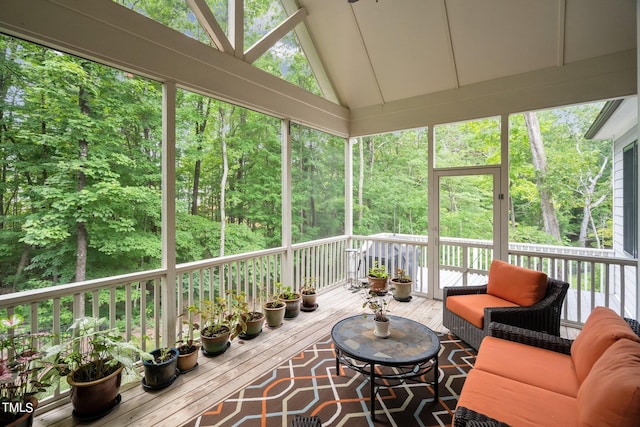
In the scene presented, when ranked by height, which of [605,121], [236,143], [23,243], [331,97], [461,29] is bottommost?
[23,243]

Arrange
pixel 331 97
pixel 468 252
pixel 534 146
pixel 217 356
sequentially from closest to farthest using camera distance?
1. pixel 217 356
2. pixel 468 252
3. pixel 331 97
4. pixel 534 146

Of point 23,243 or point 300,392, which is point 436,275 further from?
point 23,243

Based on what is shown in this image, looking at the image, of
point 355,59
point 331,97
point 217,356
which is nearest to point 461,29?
point 355,59

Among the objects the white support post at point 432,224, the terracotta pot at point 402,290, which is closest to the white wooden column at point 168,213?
the terracotta pot at point 402,290

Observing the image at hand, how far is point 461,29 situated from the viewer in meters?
3.84

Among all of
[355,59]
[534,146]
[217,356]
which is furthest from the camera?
[534,146]

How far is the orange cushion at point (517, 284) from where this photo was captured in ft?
9.24

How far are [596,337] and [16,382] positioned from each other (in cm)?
370

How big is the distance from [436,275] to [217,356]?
11.3ft

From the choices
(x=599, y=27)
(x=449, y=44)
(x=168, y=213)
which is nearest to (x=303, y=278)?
(x=168, y=213)

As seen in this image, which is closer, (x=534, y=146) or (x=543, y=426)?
(x=543, y=426)

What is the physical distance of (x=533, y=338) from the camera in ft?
6.98

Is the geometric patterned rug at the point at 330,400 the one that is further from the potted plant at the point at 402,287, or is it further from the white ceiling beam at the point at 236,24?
the white ceiling beam at the point at 236,24

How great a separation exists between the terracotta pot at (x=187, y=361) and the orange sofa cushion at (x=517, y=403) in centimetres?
226
